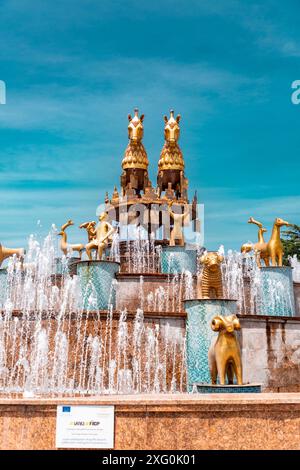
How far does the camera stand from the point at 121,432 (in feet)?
18.2

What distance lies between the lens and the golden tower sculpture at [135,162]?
1088 inches

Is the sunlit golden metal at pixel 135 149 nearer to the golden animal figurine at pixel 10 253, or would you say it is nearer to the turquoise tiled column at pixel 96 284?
the golden animal figurine at pixel 10 253

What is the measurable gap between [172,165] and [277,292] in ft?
42.4

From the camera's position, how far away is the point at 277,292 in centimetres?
1698

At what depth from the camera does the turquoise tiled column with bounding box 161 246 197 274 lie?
20172mm

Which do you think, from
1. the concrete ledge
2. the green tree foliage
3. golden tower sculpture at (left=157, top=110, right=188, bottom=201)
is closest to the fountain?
the concrete ledge

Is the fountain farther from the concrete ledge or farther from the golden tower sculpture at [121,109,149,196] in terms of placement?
the golden tower sculpture at [121,109,149,196]

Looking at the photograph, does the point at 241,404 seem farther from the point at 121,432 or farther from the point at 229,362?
the point at 229,362

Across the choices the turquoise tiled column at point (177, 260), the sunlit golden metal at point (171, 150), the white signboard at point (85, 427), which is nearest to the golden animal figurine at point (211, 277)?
the turquoise tiled column at point (177, 260)

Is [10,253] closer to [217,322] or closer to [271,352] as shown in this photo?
[271,352]

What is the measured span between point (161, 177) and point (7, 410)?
76.1 ft

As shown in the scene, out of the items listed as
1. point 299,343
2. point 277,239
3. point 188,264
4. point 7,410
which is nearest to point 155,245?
point 188,264

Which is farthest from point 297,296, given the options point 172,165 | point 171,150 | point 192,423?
point 192,423

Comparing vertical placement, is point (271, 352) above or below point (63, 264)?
below
